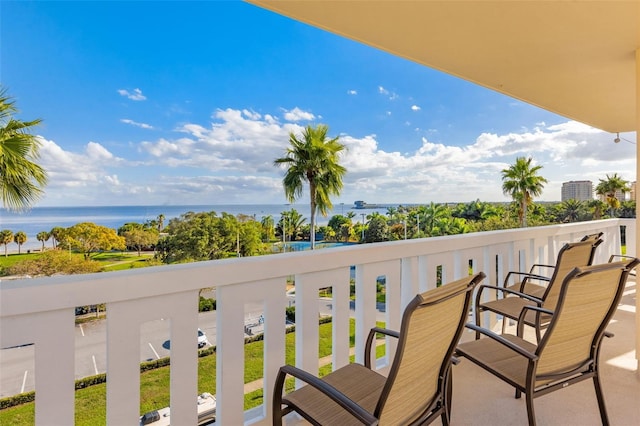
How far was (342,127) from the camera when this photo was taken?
4150 centimetres

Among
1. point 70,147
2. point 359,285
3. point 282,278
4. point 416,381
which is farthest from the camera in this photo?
point 70,147

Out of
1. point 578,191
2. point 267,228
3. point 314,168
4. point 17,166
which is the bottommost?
point 267,228

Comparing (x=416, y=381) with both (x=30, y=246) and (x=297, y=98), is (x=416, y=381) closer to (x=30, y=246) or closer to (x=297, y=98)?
(x=30, y=246)

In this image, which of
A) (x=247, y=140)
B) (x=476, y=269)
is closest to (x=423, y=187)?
(x=247, y=140)

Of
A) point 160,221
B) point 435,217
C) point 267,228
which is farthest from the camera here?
point 435,217

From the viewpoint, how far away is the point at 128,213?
30516mm

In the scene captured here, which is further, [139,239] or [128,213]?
[128,213]

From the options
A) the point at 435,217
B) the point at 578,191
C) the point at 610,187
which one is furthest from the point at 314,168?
the point at 610,187

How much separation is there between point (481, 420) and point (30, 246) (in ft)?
85.2

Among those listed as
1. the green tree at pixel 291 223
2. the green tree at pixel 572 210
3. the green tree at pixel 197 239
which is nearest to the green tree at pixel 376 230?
Result: the green tree at pixel 291 223

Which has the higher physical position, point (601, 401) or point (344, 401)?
point (344, 401)

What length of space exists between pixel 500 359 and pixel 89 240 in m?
27.6

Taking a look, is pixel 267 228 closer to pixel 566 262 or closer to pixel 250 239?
pixel 250 239

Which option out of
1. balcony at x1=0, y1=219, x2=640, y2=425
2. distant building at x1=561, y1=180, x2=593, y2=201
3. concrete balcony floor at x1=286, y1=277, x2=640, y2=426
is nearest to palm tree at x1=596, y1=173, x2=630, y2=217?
distant building at x1=561, y1=180, x2=593, y2=201
